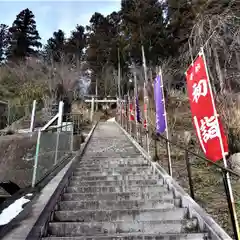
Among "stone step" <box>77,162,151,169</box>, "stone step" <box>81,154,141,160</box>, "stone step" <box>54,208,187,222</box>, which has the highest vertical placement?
"stone step" <box>81,154,141,160</box>

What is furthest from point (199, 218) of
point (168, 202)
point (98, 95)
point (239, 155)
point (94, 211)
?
point (98, 95)

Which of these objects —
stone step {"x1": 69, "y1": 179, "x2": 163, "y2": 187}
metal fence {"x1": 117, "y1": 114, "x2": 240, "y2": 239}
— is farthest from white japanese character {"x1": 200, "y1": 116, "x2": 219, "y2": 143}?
stone step {"x1": 69, "y1": 179, "x2": 163, "y2": 187}

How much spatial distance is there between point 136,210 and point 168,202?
26.6 inches

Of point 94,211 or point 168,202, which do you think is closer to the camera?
point 94,211

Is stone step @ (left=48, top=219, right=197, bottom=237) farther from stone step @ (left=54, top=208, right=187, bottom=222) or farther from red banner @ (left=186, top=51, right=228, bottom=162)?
red banner @ (left=186, top=51, right=228, bottom=162)

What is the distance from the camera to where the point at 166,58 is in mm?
18875

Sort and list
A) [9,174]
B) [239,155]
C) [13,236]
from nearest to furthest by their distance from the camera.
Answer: [13,236] < [239,155] < [9,174]

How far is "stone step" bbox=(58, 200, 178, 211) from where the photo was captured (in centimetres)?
384

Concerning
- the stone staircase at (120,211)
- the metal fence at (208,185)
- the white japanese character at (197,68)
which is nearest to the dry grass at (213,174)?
the metal fence at (208,185)

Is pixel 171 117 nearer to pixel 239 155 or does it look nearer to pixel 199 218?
pixel 239 155

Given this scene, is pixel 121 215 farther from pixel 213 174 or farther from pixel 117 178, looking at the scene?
pixel 213 174

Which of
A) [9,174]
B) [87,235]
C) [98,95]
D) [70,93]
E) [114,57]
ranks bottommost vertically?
[87,235]

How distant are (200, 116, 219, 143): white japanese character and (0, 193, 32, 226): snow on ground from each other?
275cm

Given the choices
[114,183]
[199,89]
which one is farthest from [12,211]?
[199,89]
